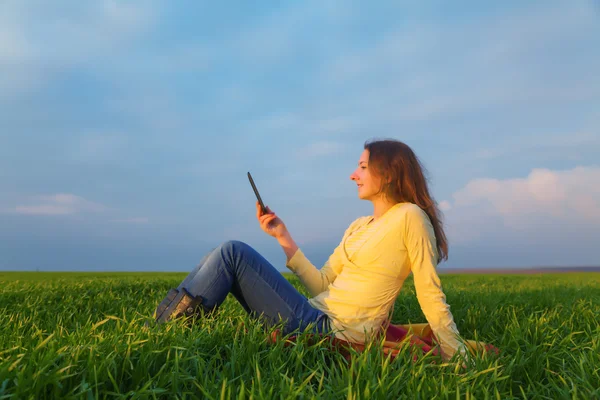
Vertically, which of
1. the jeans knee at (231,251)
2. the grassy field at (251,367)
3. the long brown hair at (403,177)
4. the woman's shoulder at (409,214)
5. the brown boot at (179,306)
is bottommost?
the grassy field at (251,367)

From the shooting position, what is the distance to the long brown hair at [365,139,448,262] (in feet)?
11.8

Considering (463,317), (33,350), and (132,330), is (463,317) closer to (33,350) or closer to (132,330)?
(132,330)

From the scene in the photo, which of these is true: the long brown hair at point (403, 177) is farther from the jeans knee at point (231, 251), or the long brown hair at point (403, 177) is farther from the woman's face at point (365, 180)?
the jeans knee at point (231, 251)

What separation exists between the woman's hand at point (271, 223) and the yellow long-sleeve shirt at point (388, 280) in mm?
719

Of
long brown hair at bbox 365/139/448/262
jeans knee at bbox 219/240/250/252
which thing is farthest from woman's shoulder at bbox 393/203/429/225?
jeans knee at bbox 219/240/250/252

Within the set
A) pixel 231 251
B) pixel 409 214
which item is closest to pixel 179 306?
pixel 231 251

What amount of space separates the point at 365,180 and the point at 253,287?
128 cm

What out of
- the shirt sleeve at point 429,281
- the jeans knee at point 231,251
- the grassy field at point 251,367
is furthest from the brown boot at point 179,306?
the shirt sleeve at point 429,281

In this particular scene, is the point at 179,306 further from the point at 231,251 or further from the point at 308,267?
the point at 308,267

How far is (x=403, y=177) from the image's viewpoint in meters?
3.59

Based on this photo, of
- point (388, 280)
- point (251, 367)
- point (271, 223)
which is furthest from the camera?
point (271, 223)

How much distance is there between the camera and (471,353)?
320 cm

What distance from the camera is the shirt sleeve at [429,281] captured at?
3.24 metres

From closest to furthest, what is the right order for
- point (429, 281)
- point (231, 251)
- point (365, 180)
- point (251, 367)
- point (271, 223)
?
point (251, 367) < point (429, 281) < point (231, 251) < point (365, 180) < point (271, 223)
